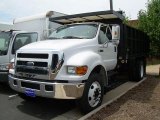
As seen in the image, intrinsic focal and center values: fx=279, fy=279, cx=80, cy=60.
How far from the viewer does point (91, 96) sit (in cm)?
661

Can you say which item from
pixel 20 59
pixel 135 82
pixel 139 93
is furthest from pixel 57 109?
pixel 135 82

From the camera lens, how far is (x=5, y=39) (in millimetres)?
9102

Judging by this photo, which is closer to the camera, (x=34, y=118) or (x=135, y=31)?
(x=34, y=118)

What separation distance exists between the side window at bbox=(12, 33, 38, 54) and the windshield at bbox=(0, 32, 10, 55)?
0.23m

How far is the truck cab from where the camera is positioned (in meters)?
8.50

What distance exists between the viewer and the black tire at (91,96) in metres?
6.32

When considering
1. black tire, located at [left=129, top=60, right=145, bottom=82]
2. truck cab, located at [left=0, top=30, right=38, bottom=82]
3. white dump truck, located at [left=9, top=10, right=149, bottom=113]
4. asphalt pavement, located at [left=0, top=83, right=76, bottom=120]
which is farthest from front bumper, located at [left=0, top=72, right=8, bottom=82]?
black tire, located at [left=129, top=60, right=145, bottom=82]

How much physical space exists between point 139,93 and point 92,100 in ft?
8.81

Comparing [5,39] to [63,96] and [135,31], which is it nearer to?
[63,96]

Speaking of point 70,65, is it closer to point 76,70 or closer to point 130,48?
point 76,70

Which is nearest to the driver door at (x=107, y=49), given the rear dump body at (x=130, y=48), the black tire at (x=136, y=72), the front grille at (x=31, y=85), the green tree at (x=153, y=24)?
the rear dump body at (x=130, y=48)

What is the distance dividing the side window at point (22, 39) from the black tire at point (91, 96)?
3.32 meters

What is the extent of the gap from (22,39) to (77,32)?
2449 millimetres

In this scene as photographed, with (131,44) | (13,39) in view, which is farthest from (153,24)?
(13,39)
